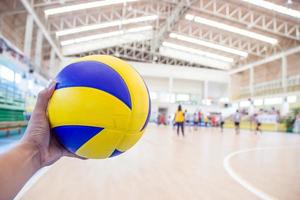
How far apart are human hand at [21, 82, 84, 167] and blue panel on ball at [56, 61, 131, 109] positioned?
0.10m

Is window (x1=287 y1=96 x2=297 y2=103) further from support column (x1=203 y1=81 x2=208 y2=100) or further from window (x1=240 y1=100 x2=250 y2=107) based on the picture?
support column (x1=203 y1=81 x2=208 y2=100)

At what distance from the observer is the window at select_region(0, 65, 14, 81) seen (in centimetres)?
1293

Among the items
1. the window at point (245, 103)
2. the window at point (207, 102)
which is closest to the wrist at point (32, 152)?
the window at point (245, 103)

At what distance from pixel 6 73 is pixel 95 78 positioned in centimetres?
1441

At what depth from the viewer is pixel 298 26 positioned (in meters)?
18.7

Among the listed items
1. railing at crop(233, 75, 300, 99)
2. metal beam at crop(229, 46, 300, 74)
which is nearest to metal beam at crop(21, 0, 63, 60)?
metal beam at crop(229, 46, 300, 74)

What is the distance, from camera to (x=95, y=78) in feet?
4.89

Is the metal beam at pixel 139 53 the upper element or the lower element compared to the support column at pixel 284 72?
upper

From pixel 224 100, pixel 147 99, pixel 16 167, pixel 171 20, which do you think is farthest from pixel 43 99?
pixel 224 100

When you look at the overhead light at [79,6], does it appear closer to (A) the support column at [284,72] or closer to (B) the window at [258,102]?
(A) the support column at [284,72]

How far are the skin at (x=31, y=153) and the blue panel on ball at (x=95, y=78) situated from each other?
0.11m

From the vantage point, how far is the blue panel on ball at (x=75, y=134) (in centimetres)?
142

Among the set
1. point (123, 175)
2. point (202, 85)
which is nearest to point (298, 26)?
point (202, 85)

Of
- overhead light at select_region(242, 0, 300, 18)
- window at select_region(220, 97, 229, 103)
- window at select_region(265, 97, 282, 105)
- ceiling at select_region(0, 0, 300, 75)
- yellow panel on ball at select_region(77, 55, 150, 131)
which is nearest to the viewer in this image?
yellow panel on ball at select_region(77, 55, 150, 131)
